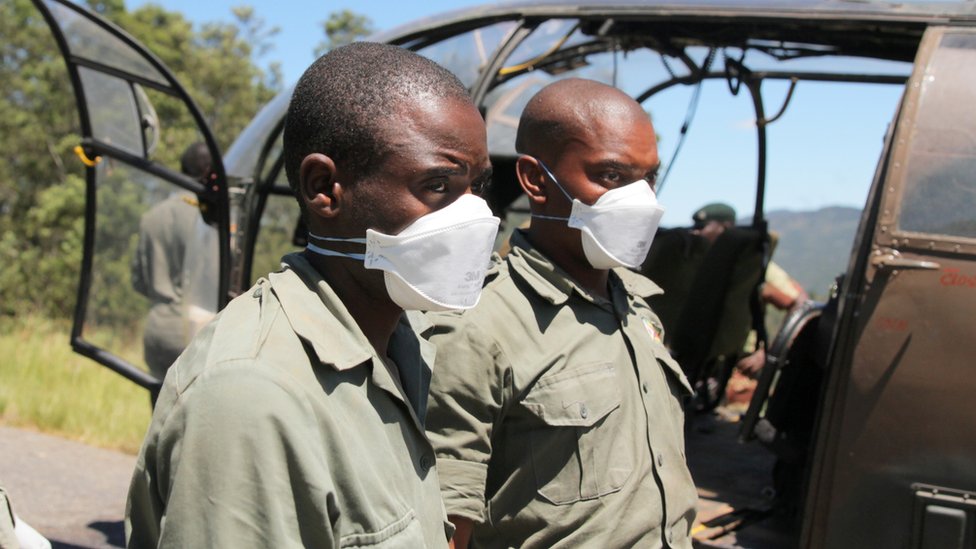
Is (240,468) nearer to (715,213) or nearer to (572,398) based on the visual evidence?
(572,398)

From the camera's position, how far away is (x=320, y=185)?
147cm

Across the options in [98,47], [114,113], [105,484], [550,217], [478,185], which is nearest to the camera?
[478,185]

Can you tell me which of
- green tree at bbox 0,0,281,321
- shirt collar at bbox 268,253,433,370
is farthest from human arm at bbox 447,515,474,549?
green tree at bbox 0,0,281,321

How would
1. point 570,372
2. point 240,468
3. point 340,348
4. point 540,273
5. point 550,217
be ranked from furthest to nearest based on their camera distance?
point 550,217 < point 540,273 < point 570,372 < point 340,348 < point 240,468

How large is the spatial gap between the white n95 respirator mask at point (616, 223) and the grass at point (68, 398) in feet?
15.5

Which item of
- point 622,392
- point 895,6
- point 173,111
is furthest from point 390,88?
point 173,111

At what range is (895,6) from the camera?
3295mm

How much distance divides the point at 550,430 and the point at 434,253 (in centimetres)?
69

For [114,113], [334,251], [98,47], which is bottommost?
[334,251]

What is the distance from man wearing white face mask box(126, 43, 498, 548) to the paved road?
366 cm

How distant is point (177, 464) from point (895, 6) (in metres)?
3.02

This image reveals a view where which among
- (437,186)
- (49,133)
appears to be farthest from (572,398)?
(49,133)

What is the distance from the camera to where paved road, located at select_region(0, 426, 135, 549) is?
4.73m

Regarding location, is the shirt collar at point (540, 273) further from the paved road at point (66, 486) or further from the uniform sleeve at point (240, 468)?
the paved road at point (66, 486)
